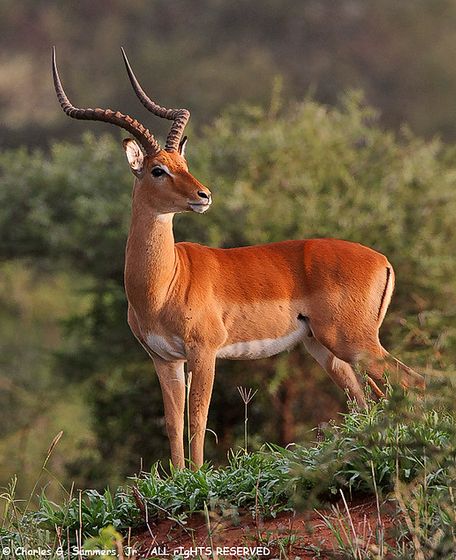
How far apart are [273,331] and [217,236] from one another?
5945 millimetres

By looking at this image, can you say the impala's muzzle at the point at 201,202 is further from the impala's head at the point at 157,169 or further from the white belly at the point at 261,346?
the white belly at the point at 261,346

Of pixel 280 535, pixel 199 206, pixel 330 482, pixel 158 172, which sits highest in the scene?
pixel 158 172

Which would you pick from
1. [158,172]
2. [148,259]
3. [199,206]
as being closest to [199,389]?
[148,259]

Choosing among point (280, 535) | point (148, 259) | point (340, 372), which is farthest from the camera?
point (340, 372)

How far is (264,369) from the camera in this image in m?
14.9

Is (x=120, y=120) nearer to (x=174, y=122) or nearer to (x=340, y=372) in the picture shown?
(x=174, y=122)

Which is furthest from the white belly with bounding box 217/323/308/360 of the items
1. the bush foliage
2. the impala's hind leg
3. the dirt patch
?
the bush foliage

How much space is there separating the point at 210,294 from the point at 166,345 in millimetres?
485

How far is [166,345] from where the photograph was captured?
8.21m

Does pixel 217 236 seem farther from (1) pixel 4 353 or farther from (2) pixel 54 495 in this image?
(1) pixel 4 353

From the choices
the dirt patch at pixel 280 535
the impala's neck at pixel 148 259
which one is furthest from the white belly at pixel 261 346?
the dirt patch at pixel 280 535

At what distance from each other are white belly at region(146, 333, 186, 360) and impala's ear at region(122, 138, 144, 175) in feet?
3.40

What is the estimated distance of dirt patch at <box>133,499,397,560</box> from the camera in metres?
5.59

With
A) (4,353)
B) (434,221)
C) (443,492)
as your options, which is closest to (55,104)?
(4,353)
